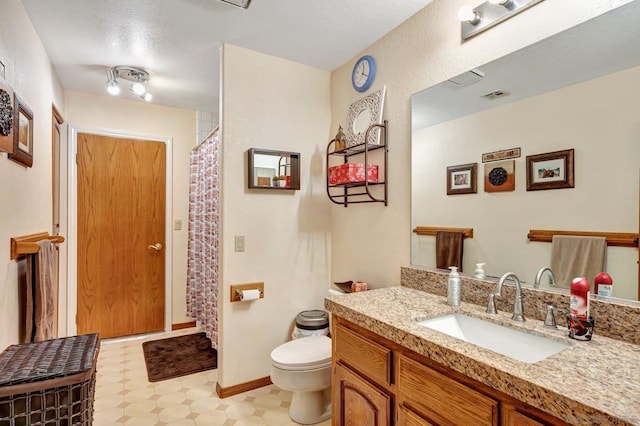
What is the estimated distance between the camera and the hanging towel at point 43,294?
158 centimetres

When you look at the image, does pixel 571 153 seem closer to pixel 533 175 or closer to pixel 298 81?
pixel 533 175

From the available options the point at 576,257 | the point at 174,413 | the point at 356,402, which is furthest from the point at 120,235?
the point at 576,257

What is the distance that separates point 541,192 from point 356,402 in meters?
1.16

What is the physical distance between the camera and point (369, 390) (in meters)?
1.33

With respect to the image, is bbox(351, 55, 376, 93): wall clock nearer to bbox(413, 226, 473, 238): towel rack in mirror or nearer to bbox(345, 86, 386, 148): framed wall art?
bbox(345, 86, 386, 148): framed wall art

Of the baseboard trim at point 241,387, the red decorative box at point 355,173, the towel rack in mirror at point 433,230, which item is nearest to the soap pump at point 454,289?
the towel rack in mirror at point 433,230

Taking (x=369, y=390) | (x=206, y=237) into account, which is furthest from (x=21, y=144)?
(x=369, y=390)

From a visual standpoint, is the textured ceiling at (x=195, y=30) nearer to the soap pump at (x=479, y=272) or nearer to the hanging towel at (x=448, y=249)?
the hanging towel at (x=448, y=249)

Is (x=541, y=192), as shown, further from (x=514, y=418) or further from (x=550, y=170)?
(x=514, y=418)

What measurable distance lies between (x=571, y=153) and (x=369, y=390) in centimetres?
120

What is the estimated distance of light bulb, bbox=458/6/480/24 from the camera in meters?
1.49

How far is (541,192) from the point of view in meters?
1.32

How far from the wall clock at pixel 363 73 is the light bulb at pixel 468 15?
0.69 meters

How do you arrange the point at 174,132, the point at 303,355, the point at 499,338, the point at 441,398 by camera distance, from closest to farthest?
the point at 441,398 < the point at 499,338 < the point at 303,355 < the point at 174,132
